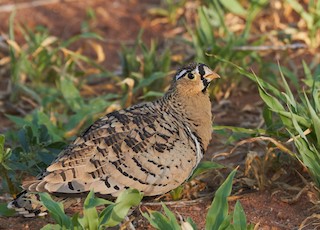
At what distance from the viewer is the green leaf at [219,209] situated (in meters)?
3.71

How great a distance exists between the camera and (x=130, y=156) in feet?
13.6

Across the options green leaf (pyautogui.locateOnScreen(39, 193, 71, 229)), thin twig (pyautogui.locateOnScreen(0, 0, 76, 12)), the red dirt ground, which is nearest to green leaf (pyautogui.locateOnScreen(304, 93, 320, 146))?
the red dirt ground

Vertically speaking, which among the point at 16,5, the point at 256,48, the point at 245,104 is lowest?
the point at 245,104

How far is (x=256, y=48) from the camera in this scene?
19.4 ft

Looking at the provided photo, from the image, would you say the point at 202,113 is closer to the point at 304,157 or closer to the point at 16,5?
the point at 304,157

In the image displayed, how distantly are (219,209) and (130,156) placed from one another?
67cm

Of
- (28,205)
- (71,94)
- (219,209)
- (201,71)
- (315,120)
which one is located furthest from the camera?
(71,94)

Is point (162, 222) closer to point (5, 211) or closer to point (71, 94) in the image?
point (5, 211)

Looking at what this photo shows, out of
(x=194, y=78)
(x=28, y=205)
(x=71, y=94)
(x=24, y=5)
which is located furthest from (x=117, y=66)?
(x=28, y=205)

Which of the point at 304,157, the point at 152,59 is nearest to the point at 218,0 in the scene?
the point at 152,59

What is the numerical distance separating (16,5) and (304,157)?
16.3ft

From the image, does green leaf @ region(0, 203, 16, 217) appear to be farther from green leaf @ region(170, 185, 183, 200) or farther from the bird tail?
green leaf @ region(170, 185, 183, 200)

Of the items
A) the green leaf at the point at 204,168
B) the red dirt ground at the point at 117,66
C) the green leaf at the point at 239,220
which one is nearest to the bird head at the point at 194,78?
the green leaf at the point at 204,168

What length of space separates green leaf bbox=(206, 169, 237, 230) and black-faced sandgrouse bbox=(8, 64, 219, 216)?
1.62ft
